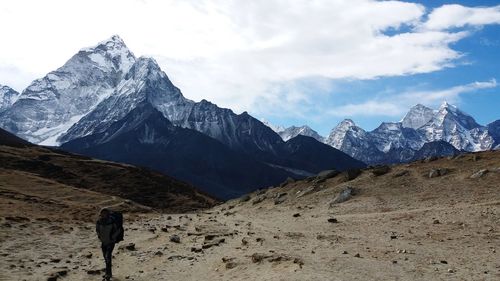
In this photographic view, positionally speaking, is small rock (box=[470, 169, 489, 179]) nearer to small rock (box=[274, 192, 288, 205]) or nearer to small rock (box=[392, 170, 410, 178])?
small rock (box=[392, 170, 410, 178])

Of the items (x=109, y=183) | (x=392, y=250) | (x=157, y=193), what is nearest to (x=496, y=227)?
(x=392, y=250)

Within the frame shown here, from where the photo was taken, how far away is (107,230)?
22.8 metres

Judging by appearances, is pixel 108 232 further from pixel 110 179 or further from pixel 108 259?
pixel 110 179

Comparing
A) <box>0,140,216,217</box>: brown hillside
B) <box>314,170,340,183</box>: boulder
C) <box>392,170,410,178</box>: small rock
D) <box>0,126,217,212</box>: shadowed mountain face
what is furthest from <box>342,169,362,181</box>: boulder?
<box>0,126,217,212</box>: shadowed mountain face

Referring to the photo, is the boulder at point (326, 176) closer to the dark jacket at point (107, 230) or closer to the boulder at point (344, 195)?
the boulder at point (344, 195)

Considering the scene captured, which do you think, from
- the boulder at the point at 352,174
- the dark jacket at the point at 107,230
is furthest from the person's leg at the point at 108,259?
the boulder at the point at 352,174

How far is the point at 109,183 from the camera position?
472ft

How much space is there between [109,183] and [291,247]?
407ft

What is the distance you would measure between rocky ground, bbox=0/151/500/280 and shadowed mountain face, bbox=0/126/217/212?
248 feet

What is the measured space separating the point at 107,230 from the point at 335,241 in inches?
472

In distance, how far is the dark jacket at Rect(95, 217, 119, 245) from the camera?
22.8 meters

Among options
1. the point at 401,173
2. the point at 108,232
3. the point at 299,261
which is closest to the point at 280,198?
the point at 401,173

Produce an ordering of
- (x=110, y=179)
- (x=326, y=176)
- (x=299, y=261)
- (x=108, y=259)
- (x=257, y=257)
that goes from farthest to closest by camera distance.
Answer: (x=110, y=179) → (x=326, y=176) → (x=257, y=257) → (x=108, y=259) → (x=299, y=261)

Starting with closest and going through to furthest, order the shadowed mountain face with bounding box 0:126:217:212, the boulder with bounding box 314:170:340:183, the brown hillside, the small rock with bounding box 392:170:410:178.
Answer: the small rock with bounding box 392:170:410:178 < the boulder with bounding box 314:170:340:183 < the brown hillside < the shadowed mountain face with bounding box 0:126:217:212
